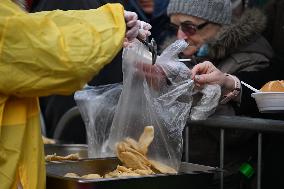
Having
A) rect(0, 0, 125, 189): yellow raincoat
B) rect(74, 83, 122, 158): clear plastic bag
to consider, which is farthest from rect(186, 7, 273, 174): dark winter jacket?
rect(0, 0, 125, 189): yellow raincoat

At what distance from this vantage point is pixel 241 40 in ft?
10.5

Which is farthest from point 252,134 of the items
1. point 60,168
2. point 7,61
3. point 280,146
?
point 7,61

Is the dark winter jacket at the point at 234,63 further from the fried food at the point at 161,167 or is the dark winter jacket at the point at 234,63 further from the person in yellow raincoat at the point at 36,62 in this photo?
the person in yellow raincoat at the point at 36,62

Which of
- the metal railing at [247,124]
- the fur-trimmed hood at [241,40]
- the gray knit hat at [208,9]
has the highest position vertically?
the gray knit hat at [208,9]

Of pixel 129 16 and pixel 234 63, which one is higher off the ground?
pixel 129 16

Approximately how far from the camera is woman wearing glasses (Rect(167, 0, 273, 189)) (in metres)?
3.11

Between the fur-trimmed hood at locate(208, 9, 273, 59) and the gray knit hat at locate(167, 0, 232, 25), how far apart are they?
0.29 feet

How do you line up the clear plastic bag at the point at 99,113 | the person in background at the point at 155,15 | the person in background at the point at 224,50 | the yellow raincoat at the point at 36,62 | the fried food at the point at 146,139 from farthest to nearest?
the person in background at the point at 155,15, the person in background at the point at 224,50, the clear plastic bag at the point at 99,113, the fried food at the point at 146,139, the yellow raincoat at the point at 36,62

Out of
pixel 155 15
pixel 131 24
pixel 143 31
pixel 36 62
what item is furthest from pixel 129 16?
pixel 155 15

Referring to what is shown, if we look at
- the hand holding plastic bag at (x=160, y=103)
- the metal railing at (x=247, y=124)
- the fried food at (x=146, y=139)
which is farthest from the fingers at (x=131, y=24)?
the metal railing at (x=247, y=124)

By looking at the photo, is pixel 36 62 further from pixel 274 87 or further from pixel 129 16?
pixel 274 87

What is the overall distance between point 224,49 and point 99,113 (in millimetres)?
683

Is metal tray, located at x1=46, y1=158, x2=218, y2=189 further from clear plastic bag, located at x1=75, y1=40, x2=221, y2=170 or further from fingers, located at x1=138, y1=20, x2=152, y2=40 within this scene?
fingers, located at x1=138, y1=20, x2=152, y2=40

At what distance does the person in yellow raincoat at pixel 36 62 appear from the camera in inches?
78.6
